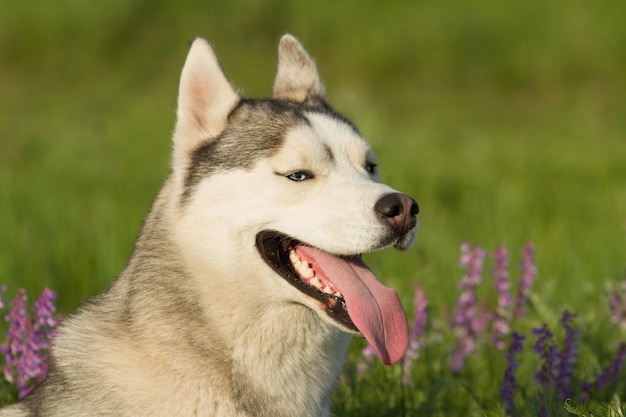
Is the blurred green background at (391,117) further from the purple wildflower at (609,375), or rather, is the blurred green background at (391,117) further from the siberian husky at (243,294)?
the purple wildflower at (609,375)

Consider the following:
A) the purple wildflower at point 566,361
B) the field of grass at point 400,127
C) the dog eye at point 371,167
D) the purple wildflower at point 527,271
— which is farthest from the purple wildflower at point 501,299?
the dog eye at point 371,167

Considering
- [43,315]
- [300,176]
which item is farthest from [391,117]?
[300,176]

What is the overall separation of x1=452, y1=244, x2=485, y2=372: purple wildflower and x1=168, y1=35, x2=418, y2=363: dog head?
1.14 m

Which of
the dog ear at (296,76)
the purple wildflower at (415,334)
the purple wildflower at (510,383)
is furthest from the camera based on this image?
the purple wildflower at (415,334)

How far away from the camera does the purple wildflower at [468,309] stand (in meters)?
5.00

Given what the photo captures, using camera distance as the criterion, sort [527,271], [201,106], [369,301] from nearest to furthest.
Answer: [369,301], [201,106], [527,271]

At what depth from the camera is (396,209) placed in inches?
143

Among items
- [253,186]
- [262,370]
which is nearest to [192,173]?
[253,186]

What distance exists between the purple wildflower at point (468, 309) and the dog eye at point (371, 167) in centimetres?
90

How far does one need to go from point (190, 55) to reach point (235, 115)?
1.06 ft

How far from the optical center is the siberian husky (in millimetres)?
3668

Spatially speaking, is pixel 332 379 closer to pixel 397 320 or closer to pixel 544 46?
pixel 397 320

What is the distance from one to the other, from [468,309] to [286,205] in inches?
69.7

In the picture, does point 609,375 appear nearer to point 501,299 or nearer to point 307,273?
point 501,299
